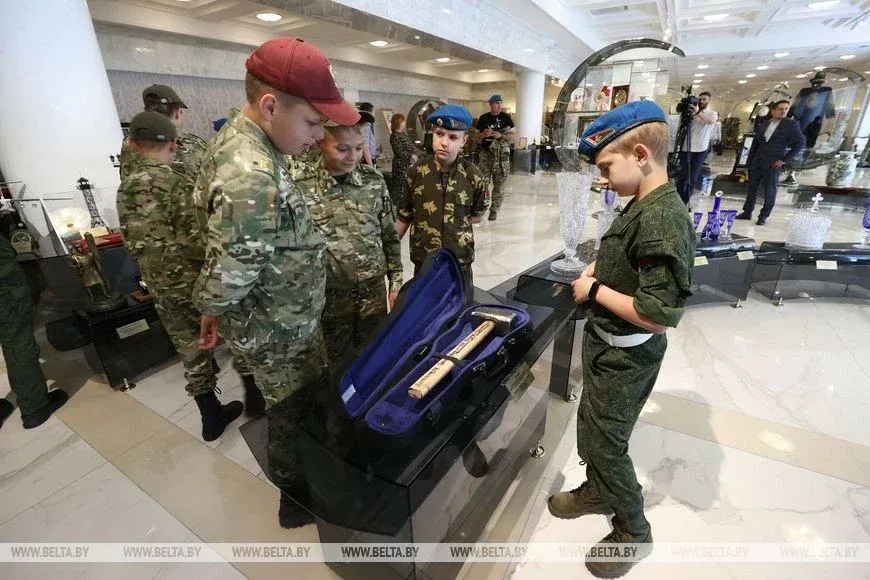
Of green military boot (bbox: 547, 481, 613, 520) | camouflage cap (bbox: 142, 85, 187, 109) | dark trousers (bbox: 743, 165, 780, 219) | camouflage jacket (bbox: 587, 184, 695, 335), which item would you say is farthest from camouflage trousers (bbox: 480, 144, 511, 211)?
camouflage jacket (bbox: 587, 184, 695, 335)

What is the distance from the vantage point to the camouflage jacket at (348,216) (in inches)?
62.1

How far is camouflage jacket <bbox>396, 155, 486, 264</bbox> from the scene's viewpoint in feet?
6.93

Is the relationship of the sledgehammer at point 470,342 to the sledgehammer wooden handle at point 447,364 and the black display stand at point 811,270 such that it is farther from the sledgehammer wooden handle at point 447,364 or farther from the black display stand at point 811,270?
the black display stand at point 811,270

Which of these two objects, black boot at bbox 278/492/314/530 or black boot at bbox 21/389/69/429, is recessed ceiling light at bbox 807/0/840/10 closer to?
black boot at bbox 278/492/314/530

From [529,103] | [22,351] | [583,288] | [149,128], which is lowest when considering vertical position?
[22,351]

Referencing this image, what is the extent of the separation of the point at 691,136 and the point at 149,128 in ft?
21.8

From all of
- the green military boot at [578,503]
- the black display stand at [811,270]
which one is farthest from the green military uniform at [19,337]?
the black display stand at [811,270]

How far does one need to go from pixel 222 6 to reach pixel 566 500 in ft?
20.6

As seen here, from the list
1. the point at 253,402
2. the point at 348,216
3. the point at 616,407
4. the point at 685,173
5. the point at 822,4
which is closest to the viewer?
the point at 616,407

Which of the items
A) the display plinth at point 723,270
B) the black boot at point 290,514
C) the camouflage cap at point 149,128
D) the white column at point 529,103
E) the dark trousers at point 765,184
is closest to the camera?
the black boot at point 290,514

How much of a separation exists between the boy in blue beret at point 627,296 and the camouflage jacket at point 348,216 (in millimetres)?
914

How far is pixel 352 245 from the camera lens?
1.63 m

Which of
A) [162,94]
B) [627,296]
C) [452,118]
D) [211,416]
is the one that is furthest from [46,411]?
[627,296]

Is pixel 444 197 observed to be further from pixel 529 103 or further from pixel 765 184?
pixel 529 103
